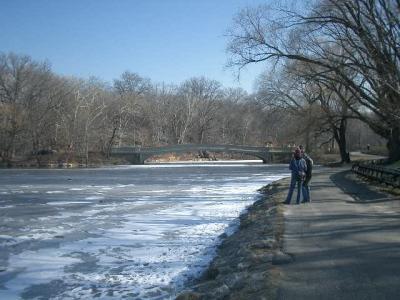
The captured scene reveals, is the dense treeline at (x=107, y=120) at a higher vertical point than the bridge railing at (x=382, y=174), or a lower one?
higher

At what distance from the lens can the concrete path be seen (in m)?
7.50

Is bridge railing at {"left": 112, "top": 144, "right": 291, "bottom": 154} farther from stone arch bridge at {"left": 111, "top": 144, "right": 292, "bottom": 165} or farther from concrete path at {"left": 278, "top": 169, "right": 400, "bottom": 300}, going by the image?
concrete path at {"left": 278, "top": 169, "right": 400, "bottom": 300}

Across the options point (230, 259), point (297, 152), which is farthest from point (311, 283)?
point (297, 152)

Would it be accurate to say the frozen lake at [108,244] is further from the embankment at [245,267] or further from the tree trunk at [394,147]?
the tree trunk at [394,147]

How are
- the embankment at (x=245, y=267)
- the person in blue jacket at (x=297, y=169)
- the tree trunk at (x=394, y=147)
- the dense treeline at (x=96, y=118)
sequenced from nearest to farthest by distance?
1. the embankment at (x=245, y=267)
2. the person in blue jacket at (x=297, y=169)
3. the tree trunk at (x=394, y=147)
4. the dense treeline at (x=96, y=118)

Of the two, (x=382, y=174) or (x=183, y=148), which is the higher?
(x=183, y=148)

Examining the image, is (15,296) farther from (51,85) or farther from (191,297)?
(51,85)

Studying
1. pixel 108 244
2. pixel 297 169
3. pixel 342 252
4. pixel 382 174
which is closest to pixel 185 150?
pixel 382 174

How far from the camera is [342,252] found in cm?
993

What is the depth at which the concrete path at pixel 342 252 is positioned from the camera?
7504 millimetres

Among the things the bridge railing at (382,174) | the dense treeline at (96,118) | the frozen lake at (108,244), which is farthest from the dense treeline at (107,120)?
the frozen lake at (108,244)

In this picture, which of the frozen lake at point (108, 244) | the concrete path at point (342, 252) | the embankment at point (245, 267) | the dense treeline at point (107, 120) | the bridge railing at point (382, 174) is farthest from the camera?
the dense treeline at point (107, 120)

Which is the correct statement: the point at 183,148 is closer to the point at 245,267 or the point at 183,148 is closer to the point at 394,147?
the point at 394,147

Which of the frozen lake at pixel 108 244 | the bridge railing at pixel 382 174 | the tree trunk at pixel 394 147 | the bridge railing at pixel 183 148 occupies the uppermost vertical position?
the bridge railing at pixel 183 148
